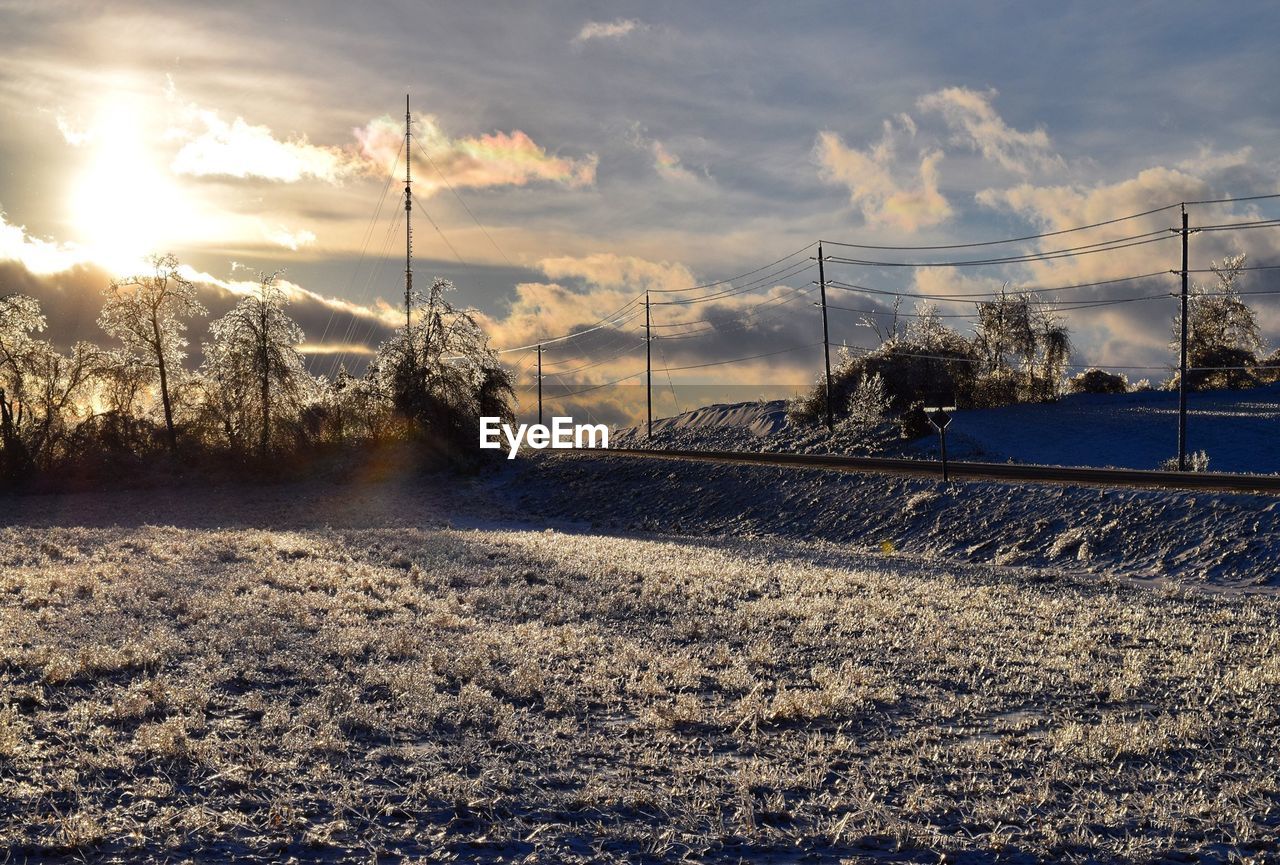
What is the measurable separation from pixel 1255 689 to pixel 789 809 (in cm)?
738

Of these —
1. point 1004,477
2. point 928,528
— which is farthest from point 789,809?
point 1004,477

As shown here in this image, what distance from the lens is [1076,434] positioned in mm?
59000

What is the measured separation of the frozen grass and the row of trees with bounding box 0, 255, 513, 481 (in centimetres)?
3851

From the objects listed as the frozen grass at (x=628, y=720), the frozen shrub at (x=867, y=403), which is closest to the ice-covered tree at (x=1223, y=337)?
the frozen shrub at (x=867, y=403)

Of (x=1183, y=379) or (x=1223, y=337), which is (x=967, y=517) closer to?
(x=1183, y=379)

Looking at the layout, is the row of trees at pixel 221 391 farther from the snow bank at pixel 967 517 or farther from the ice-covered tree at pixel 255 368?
the snow bank at pixel 967 517

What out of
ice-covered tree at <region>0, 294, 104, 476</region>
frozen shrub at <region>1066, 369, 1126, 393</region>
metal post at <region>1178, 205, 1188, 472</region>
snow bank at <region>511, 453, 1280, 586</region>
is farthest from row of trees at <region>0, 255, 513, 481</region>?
frozen shrub at <region>1066, 369, 1126, 393</region>

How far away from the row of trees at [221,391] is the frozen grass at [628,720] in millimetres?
38511

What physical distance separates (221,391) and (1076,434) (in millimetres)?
53250

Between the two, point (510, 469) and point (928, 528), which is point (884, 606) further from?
point (510, 469)

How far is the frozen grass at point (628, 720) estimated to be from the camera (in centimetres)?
733

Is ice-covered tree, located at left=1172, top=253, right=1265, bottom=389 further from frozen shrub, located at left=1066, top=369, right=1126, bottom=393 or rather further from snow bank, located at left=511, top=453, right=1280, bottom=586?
snow bank, located at left=511, top=453, right=1280, bottom=586

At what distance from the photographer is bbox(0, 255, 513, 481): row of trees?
173 feet

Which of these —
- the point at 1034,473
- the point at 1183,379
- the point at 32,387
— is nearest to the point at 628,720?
the point at 1034,473
